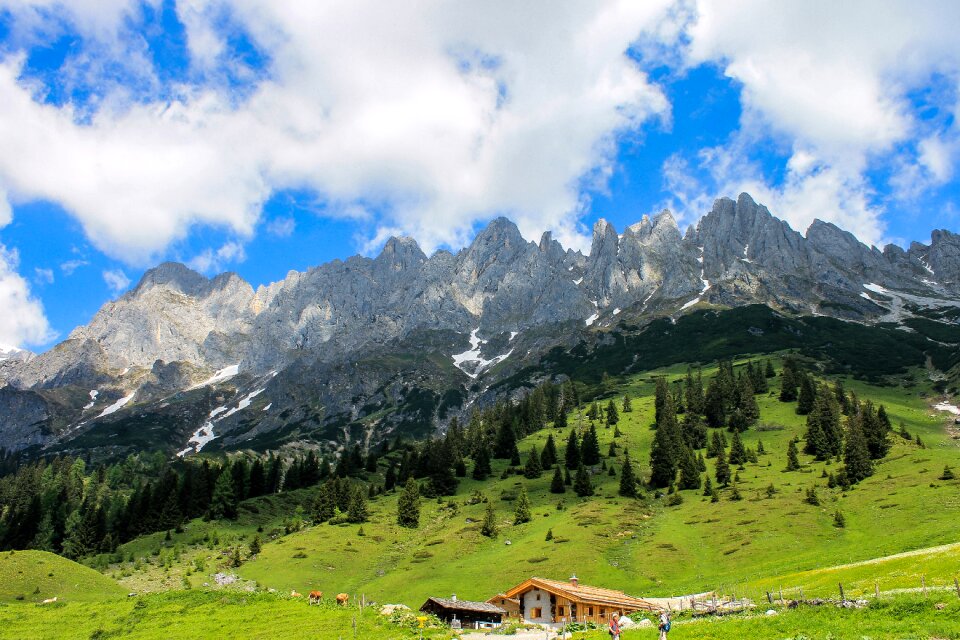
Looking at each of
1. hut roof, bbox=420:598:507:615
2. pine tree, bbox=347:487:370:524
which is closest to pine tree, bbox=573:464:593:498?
pine tree, bbox=347:487:370:524

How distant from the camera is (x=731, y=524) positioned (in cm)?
9706

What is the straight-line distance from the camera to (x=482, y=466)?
15575cm

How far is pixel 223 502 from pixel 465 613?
304ft

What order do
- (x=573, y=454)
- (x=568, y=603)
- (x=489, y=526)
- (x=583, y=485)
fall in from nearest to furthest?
(x=568, y=603), (x=489, y=526), (x=583, y=485), (x=573, y=454)

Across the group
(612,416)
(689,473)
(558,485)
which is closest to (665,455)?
(689,473)

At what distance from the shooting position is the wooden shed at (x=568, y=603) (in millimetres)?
56906

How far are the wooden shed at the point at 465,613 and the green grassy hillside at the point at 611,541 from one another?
2034 cm

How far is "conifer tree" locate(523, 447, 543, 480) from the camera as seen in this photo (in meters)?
148

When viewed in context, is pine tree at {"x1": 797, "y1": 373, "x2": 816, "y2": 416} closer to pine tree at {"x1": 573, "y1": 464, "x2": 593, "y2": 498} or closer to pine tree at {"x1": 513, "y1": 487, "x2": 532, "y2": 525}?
pine tree at {"x1": 573, "y1": 464, "x2": 593, "y2": 498}

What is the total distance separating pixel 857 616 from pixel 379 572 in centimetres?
7559

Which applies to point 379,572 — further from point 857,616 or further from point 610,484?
point 857,616

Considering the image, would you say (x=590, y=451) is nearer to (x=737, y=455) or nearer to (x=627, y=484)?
(x=627, y=484)

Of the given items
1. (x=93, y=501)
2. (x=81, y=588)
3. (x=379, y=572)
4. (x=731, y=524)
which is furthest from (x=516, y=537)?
(x=93, y=501)

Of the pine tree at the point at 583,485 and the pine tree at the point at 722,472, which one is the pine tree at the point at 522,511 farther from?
the pine tree at the point at 722,472
